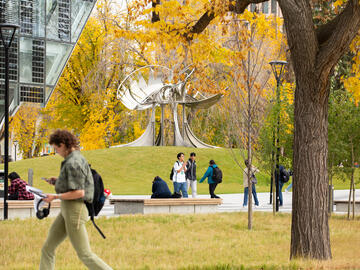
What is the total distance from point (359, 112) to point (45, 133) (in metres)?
44.8

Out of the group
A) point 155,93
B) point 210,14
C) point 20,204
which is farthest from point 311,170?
point 155,93

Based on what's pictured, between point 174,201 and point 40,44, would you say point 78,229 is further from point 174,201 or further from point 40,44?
point 40,44

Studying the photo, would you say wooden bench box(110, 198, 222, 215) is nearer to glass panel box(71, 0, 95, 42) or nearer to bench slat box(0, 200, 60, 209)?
bench slat box(0, 200, 60, 209)

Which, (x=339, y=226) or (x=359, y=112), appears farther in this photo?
(x=359, y=112)

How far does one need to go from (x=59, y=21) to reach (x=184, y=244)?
79.9 feet

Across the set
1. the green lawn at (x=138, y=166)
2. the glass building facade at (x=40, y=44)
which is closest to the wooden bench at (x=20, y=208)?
the green lawn at (x=138, y=166)

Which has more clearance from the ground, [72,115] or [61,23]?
[61,23]

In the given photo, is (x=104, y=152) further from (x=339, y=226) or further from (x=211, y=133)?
(x=339, y=226)

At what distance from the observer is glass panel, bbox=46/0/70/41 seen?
3322cm

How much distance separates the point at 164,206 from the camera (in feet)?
58.7

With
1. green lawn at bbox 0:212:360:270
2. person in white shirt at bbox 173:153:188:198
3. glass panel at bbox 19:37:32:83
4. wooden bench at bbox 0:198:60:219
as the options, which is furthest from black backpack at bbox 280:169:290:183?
glass panel at bbox 19:37:32:83

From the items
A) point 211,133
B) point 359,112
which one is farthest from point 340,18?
point 211,133

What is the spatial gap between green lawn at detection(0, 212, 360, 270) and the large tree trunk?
0.39m

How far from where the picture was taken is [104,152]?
41.6 m
